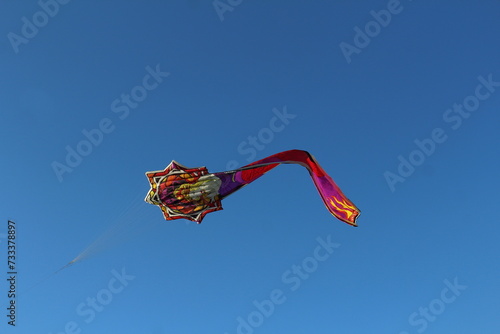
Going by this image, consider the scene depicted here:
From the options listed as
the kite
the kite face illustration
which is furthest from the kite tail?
the kite face illustration

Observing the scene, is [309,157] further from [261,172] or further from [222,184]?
[222,184]

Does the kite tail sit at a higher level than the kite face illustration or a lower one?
lower

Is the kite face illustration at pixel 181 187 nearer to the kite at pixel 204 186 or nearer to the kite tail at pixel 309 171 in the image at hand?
the kite at pixel 204 186

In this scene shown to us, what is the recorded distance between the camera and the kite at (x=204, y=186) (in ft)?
70.8

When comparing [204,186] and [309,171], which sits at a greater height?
[204,186]

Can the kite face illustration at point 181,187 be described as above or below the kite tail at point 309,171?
above

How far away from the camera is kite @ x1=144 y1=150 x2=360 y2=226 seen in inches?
850

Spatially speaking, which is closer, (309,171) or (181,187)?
(181,187)

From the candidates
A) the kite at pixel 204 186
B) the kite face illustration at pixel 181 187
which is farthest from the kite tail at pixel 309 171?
the kite face illustration at pixel 181 187

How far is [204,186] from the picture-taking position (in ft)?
70.7

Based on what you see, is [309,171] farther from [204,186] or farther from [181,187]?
[181,187]

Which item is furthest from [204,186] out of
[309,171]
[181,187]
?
[309,171]

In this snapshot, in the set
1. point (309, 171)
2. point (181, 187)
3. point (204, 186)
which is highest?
point (181, 187)

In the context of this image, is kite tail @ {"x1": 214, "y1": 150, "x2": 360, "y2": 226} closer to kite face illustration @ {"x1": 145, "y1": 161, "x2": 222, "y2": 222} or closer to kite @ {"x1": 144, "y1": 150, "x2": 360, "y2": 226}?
kite @ {"x1": 144, "y1": 150, "x2": 360, "y2": 226}
